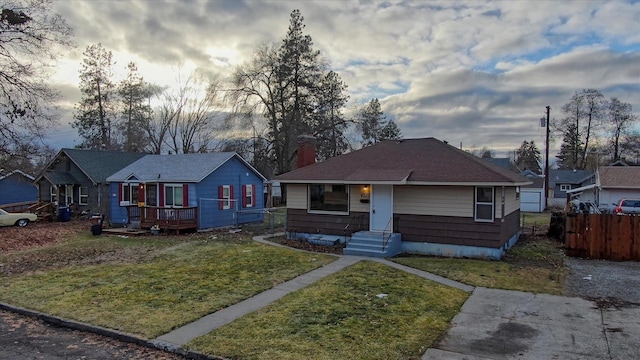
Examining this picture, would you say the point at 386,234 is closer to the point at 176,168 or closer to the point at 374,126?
the point at 176,168

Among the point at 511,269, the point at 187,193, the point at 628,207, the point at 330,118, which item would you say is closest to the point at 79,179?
the point at 187,193

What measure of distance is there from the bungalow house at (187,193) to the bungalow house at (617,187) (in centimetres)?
2400

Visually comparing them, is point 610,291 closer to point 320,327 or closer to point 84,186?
point 320,327

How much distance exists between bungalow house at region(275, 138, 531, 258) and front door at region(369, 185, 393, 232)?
0.04m

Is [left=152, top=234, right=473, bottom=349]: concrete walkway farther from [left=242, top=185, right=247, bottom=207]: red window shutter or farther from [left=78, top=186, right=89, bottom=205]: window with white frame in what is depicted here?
[left=78, top=186, right=89, bottom=205]: window with white frame

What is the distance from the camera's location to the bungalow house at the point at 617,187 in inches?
1126

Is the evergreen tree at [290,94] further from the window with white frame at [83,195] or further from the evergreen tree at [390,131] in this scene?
the window with white frame at [83,195]

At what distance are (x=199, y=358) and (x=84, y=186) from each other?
26.1 meters

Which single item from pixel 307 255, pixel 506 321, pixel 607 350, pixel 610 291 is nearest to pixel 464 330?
pixel 506 321

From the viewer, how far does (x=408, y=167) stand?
1606 cm

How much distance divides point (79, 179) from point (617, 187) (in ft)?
120

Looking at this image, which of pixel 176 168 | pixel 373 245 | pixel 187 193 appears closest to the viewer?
pixel 373 245

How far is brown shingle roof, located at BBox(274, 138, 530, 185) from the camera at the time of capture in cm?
1453

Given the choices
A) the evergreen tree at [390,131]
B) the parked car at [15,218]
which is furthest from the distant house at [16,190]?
the evergreen tree at [390,131]
